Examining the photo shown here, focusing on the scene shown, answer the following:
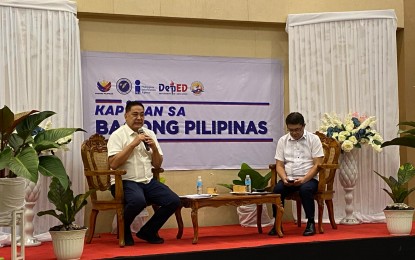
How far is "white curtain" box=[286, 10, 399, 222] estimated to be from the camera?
7137mm

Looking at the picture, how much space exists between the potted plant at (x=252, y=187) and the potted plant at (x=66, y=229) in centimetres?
237

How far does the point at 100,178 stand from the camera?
592 cm

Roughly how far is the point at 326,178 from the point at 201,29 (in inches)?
87.0

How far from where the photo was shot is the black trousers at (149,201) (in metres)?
5.33

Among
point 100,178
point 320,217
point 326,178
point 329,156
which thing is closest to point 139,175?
point 100,178

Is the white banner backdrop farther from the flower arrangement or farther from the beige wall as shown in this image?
the flower arrangement

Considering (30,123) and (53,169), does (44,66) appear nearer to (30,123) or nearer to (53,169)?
(30,123)

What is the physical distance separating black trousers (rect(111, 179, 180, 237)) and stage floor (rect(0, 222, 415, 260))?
7.5 inches

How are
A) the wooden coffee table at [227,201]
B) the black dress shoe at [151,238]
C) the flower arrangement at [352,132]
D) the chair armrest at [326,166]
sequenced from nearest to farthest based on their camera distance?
the wooden coffee table at [227,201] < the black dress shoe at [151,238] < the chair armrest at [326,166] < the flower arrangement at [352,132]

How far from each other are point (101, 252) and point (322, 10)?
3968 mm

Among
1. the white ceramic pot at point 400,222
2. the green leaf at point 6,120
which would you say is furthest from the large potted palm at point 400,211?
the green leaf at point 6,120

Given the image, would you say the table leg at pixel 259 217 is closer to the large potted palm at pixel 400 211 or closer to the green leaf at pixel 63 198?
the large potted palm at pixel 400 211

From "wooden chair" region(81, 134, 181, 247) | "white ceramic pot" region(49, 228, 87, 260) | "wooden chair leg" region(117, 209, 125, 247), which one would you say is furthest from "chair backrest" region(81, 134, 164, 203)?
"white ceramic pot" region(49, 228, 87, 260)

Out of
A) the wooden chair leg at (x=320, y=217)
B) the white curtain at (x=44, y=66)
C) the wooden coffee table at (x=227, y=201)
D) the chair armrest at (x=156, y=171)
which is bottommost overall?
the wooden chair leg at (x=320, y=217)
